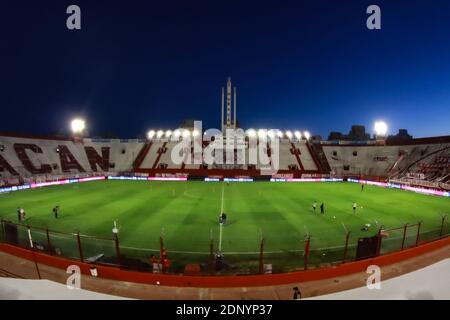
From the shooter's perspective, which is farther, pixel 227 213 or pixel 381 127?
pixel 381 127

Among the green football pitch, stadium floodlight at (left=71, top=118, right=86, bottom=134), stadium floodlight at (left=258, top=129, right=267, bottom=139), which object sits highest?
stadium floodlight at (left=71, top=118, right=86, bottom=134)

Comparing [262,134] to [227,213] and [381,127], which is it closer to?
[381,127]

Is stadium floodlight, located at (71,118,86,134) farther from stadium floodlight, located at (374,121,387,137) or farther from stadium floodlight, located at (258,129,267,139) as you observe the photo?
stadium floodlight, located at (374,121,387,137)

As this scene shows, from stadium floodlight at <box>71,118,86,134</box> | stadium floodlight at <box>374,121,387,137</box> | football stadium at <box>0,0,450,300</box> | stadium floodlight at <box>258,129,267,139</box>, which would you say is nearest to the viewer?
football stadium at <box>0,0,450,300</box>

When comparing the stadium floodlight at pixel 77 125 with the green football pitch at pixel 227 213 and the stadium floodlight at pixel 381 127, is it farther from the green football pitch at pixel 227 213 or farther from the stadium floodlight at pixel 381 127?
the stadium floodlight at pixel 381 127

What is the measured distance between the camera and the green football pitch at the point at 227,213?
19.4 meters

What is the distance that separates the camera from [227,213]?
27.4 meters

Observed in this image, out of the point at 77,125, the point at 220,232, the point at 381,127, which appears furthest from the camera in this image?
the point at 77,125

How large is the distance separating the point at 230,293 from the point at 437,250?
13.8 meters

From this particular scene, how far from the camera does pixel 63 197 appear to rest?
36.0 meters

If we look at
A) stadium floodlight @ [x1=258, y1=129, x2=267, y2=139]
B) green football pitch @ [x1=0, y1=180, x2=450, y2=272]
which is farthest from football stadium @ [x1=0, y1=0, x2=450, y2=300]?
stadium floodlight @ [x1=258, y1=129, x2=267, y2=139]

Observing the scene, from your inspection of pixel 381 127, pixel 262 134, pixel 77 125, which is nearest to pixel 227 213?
pixel 262 134

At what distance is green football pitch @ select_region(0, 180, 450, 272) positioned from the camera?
764 inches
